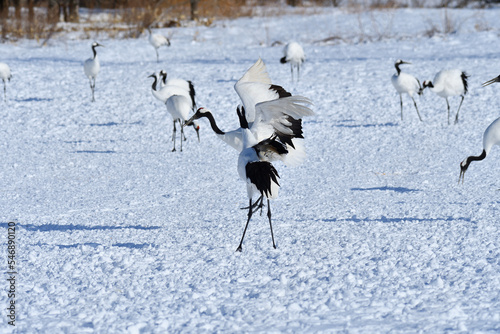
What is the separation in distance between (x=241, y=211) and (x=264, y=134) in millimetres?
1046

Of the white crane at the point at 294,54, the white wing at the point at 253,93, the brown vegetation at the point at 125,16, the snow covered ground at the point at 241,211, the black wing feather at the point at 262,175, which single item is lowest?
the snow covered ground at the point at 241,211

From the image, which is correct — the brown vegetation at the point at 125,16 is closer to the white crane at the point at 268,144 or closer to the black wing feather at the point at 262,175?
the white crane at the point at 268,144

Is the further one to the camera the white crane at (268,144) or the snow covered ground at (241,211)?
the white crane at (268,144)

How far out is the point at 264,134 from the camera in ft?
20.3

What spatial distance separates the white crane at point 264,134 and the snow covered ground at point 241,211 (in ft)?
1.90

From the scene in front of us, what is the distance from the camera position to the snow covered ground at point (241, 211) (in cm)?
420

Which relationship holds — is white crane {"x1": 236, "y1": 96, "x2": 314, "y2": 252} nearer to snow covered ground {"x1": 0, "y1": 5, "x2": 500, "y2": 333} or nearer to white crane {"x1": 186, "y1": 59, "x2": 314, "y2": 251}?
white crane {"x1": 186, "y1": 59, "x2": 314, "y2": 251}

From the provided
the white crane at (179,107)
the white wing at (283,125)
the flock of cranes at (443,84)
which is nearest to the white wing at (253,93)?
the white wing at (283,125)

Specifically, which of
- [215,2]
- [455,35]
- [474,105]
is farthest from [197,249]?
[215,2]

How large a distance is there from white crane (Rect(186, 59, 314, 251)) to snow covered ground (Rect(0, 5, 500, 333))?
0.58 metres

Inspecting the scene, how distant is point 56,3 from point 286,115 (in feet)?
A: 75.7

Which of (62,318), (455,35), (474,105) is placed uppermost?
(455,35)

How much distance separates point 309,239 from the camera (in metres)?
5.68

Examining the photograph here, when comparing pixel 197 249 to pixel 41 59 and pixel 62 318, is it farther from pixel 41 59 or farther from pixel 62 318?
pixel 41 59
